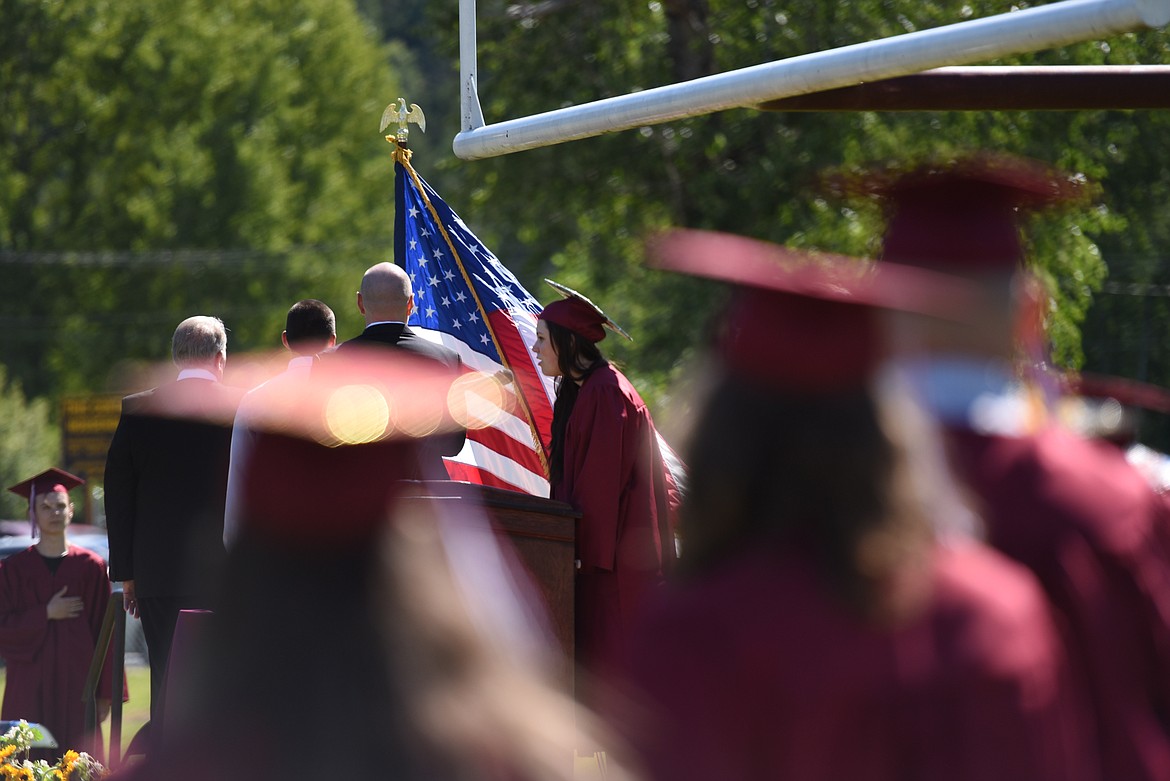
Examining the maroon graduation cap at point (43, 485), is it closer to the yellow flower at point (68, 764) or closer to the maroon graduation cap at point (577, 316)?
the maroon graduation cap at point (577, 316)

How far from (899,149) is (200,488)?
11.1m

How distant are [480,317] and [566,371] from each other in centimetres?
125

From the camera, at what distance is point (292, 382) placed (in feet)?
7.34

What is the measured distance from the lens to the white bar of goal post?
12.5 feet

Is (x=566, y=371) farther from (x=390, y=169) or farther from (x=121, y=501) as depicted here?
(x=390, y=169)

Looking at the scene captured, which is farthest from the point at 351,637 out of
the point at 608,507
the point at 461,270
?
the point at 461,270

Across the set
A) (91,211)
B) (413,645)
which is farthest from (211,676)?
(91,211)

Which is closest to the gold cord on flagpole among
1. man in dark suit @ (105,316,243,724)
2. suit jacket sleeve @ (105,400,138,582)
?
man in dark suit @ (105,316,243,724)

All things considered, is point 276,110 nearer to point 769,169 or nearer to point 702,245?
point 769,169

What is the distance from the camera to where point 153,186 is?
31.5 metres

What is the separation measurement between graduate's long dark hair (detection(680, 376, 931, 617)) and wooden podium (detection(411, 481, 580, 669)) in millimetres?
3288

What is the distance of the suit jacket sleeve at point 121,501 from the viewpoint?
255 inches

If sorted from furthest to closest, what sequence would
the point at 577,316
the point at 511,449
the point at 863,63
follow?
the point at 511,449, the point at 577,316, the point at 863,63

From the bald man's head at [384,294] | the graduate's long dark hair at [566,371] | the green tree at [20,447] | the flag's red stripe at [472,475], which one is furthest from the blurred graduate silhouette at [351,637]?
the green tree at [20,447]
